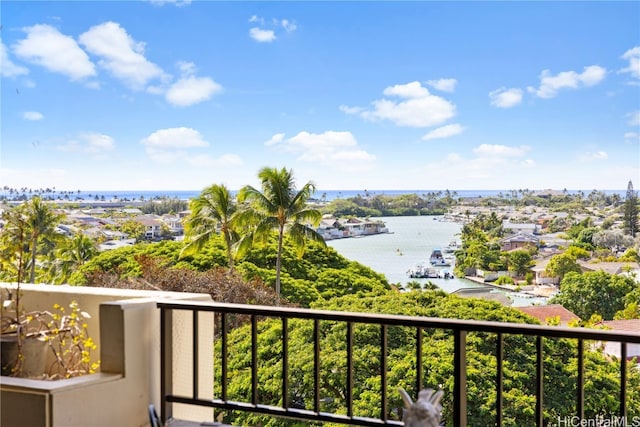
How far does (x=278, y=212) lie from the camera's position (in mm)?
21469

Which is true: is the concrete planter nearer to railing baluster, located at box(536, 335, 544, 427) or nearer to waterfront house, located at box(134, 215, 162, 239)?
railing baluster, located at box(536, 335, 544, 427)

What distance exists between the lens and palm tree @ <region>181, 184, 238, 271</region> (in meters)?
22.1

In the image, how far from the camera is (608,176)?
24.0m

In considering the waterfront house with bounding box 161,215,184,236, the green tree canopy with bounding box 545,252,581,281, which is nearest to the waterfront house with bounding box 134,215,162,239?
the waterfront house with bounding box 161,215,184,236

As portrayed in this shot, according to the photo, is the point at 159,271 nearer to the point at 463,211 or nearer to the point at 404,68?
the point at 463,211

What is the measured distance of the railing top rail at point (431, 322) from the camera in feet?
7.50

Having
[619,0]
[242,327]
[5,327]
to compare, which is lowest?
[242,327]

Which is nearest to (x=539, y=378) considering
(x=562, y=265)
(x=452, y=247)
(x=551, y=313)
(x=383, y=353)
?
(x=383, y=353)

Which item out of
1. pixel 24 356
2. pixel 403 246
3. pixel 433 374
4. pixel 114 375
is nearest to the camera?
pixel 114 375

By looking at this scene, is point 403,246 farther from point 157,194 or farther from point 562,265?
point 157,194

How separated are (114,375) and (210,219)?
1960 centimetres

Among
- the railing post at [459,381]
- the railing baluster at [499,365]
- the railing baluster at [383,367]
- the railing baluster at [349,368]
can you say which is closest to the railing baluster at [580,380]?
the railing baluster at [499,365]

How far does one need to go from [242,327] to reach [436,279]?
8213 mm

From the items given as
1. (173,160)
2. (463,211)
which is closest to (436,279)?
(463,211)
